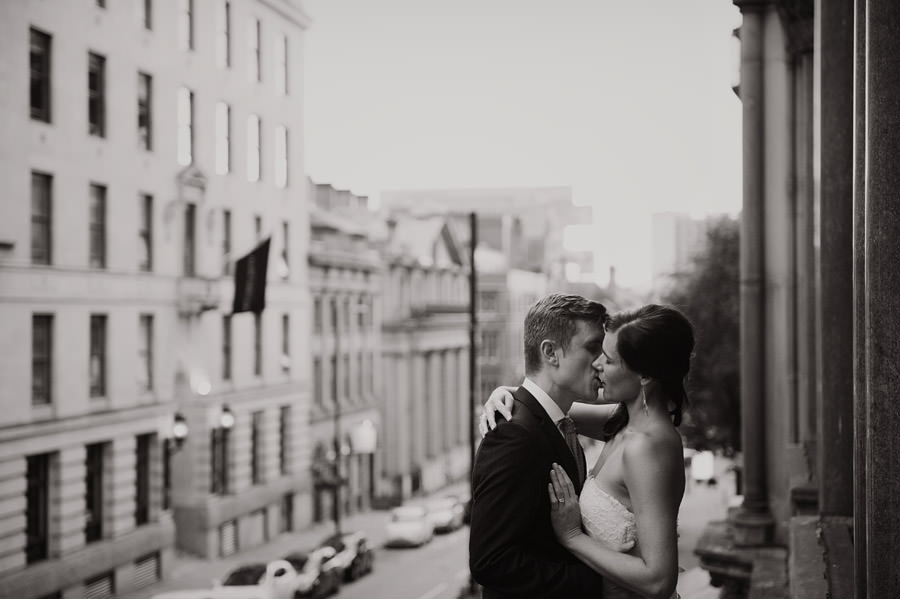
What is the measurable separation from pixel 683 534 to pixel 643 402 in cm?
2278

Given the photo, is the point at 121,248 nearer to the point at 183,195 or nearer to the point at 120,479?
the point at 183,195

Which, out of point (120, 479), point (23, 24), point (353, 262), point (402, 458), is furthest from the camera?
point (402, 458)

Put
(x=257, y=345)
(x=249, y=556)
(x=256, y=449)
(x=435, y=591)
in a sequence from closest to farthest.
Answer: (x=249, y=556), (x=435, y=591), (x=256, y=449), (x=257, y=345)

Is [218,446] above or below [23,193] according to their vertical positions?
below

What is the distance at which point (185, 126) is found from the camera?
2002 centimetres

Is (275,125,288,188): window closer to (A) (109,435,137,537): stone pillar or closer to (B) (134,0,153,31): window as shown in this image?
(B) (134,0,153,31): window

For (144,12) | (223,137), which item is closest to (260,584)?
(223,137)

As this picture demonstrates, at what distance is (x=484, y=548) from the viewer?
2.83m

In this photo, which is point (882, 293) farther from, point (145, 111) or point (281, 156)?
point (281, 156)

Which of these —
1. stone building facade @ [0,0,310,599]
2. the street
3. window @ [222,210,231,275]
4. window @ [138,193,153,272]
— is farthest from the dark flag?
the street

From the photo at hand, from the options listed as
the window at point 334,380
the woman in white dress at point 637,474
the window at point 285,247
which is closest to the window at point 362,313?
the window at point 334,380

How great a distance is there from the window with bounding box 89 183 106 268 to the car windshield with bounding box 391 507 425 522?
520 inches

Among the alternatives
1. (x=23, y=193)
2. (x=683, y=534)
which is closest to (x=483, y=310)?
(x=683, y=534)

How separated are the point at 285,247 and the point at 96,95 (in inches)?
415
